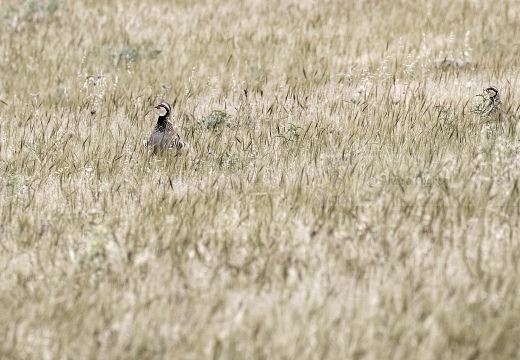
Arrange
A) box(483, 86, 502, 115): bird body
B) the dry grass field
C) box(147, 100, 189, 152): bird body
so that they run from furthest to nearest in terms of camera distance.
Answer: box(483, 86, 502, 115): bird body < box(147, 100, 189, 152): bird body < the dry grass field

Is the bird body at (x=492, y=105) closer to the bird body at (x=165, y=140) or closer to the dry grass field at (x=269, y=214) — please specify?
the dry grass field at (x=269, y=214)

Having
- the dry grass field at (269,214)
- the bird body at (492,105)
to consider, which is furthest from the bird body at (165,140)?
the bird body at (492,105)

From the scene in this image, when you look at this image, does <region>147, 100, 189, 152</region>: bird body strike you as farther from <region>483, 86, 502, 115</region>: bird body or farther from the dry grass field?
<region>483, 86, 502, 115</region>: bird body

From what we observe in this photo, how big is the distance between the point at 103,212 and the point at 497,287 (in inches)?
105

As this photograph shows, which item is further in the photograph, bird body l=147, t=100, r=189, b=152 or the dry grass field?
bird body l=147, t=100, r=189, b=152

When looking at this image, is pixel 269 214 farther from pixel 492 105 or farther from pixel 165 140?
pixel 492 105

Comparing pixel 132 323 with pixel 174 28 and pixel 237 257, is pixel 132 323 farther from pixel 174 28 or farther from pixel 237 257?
pixel 174 28

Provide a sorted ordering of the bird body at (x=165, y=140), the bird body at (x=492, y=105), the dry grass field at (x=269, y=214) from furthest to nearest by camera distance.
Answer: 1. the bird body at (x=492, y=105)
2. the bird body at (x=165, y=140)
3. the dry grass field at (x=269, y=214)

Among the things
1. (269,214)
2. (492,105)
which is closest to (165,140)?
(269,214)

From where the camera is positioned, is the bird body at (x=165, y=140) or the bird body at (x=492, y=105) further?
the bird body at (x=492, y=105)

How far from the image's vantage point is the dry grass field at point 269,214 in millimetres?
3531

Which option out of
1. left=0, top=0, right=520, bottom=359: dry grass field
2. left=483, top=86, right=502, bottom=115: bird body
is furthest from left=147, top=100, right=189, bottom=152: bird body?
left=483, top=86, right=502, bottom=115: bird body

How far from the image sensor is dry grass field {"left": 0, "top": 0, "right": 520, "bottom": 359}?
353 cm

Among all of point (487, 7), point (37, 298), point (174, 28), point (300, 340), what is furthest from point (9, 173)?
point (487, 7)
